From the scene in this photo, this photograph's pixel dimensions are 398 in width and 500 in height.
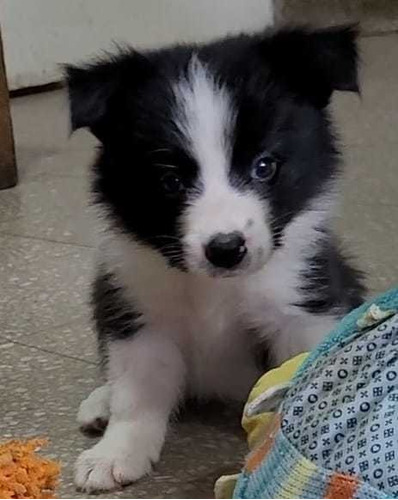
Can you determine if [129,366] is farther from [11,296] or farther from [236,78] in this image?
[11,296]

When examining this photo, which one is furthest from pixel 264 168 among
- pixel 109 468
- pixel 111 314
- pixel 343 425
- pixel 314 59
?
A: pixel 343 425

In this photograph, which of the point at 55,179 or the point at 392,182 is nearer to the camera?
the point at 392,182

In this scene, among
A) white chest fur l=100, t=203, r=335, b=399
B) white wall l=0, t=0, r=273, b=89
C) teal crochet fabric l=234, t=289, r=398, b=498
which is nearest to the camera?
teal crochet fabric l=234, t=289, r=398, b=498

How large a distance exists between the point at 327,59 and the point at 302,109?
0.28ft

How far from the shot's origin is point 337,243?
201 cm

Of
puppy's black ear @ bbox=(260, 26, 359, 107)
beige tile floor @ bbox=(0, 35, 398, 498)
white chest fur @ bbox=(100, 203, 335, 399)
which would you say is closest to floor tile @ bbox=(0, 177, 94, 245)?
beige tile floor @ bbox=(0, 35, 398, 498)

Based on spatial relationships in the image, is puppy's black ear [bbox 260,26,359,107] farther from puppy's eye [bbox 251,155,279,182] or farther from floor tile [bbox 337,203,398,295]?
floor tile [bbox 337,203,398,295]

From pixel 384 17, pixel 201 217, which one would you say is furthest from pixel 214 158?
pixel 384 17

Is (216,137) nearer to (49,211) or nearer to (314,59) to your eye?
(314,59)

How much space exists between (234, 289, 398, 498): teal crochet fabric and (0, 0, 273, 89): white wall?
4.35m

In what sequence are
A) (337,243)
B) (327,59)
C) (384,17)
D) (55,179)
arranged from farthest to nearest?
(384,17) < (55,179) < (337,243) < (327,59)

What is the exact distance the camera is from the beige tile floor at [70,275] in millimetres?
1812

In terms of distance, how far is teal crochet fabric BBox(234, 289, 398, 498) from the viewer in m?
1.17

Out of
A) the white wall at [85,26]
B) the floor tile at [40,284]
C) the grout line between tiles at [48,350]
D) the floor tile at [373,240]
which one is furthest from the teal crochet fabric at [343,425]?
the white wall at [85,26]
